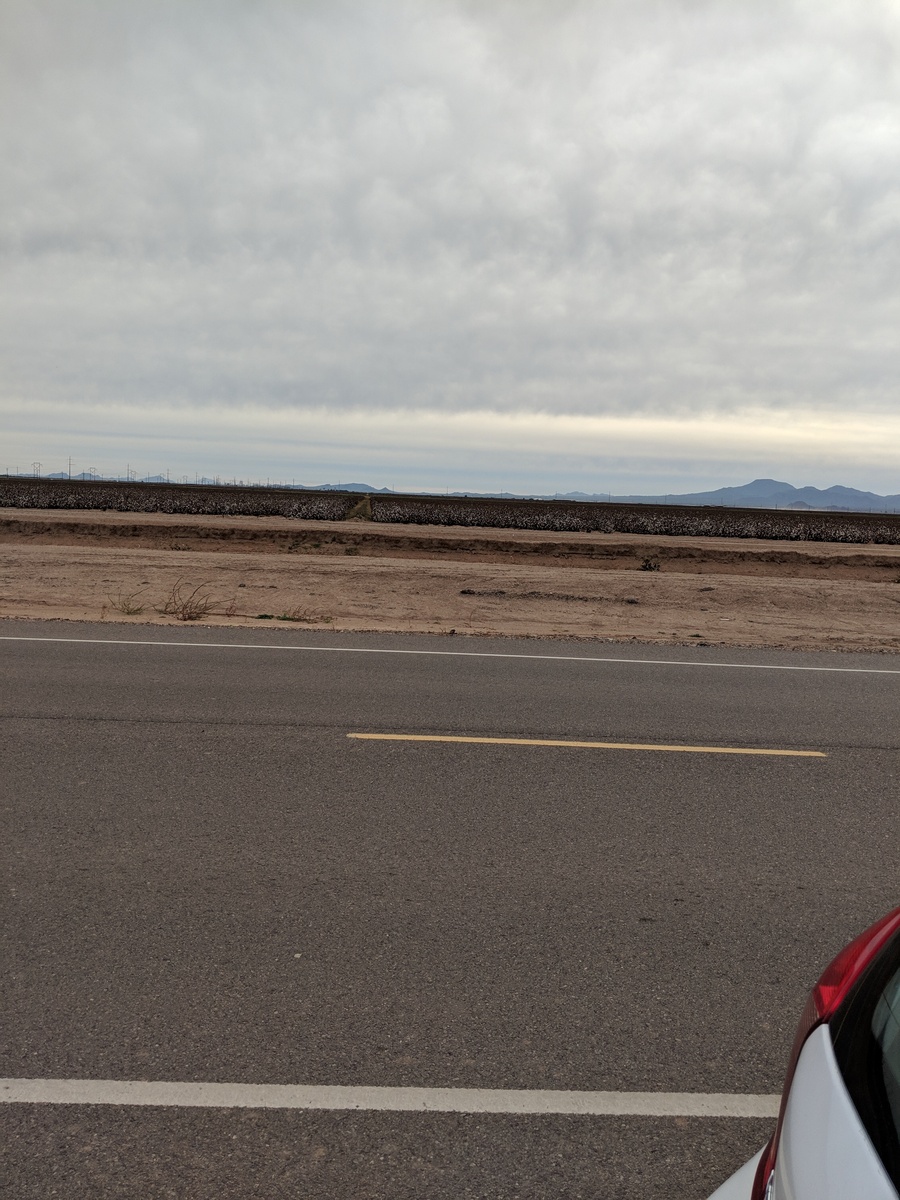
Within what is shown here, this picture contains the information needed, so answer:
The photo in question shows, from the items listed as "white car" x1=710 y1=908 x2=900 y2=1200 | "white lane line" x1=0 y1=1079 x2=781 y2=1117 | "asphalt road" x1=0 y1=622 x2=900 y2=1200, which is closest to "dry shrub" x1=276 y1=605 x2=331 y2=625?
"asphalt road" x1=0 y1=622 x2=900 y2=1200

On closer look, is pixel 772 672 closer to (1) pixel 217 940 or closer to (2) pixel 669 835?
(2) pixel 669 835

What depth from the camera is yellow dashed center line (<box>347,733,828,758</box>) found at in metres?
6.99

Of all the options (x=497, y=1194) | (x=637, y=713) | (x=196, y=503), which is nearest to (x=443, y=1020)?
(x=497, y=1194)

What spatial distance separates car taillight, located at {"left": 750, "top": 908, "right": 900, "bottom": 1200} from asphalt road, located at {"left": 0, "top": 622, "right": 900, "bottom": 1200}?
1.09m

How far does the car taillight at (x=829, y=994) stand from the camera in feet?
5.71

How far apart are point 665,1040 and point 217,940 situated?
1.91m

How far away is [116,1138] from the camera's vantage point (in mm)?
2785

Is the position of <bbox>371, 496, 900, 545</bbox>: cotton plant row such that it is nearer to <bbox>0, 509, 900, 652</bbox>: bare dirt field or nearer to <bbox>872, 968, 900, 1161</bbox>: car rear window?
<bbox>0, 509, 900, 652</bbox>: bare dirt field

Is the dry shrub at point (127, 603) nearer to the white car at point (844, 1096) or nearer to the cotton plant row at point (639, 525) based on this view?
the white car at point (844, 1096)

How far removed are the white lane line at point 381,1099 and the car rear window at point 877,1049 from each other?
4.82 feet

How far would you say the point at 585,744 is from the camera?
23.2 feet

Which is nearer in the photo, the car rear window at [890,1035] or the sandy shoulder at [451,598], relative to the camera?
the car rear window at [890,1035]

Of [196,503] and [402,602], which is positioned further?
[196,503]

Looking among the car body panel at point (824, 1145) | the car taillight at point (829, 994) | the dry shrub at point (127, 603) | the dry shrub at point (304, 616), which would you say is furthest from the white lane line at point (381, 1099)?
the dry shrub at point (127, 603)
